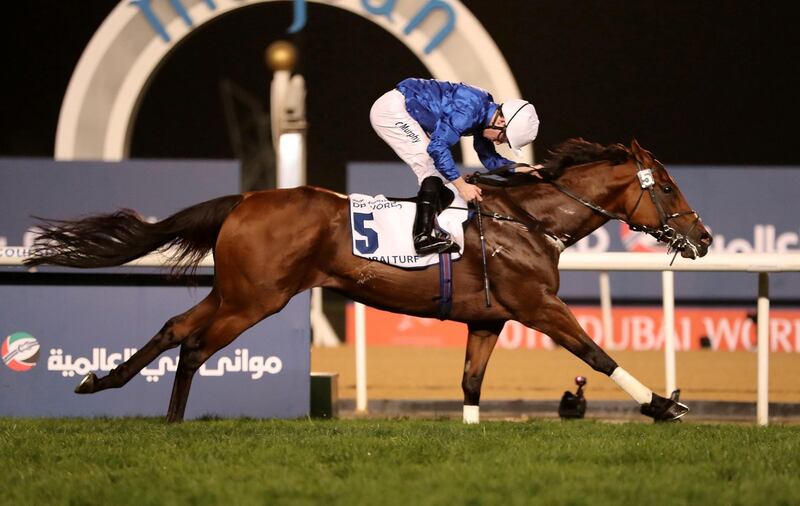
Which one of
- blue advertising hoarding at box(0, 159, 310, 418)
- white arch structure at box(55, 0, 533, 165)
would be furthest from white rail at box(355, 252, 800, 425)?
white arch structure at box(55, 0, 533, 165)

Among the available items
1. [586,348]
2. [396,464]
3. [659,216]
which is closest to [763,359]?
[659,216]

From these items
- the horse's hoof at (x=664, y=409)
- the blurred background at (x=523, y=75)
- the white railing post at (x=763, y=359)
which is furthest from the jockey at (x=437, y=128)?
the blurred background at (x=523, y=75)

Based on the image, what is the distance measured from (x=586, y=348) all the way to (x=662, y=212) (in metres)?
0.75

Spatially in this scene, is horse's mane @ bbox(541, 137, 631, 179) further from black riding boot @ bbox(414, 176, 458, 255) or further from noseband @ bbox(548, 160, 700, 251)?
black riding boot @ bbox(414, 176, 458, 255)

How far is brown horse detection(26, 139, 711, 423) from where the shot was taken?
4.58 metres

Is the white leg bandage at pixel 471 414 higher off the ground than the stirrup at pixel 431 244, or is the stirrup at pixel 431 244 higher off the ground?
the stirrup at pixel 431 244

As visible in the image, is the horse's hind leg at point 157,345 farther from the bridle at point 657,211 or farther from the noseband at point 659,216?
the noseband at point 659,216

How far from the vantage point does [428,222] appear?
459cm

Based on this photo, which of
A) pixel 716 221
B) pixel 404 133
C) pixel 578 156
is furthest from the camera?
pixel 716 221

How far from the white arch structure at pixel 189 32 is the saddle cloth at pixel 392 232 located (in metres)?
3.61

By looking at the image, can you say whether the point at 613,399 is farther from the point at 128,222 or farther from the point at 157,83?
the point at 157,83

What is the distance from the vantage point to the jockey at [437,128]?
460 centimetres

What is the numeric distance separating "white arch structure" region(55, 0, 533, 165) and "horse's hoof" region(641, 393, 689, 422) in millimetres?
3860

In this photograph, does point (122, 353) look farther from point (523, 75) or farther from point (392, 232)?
point (523, 75)
